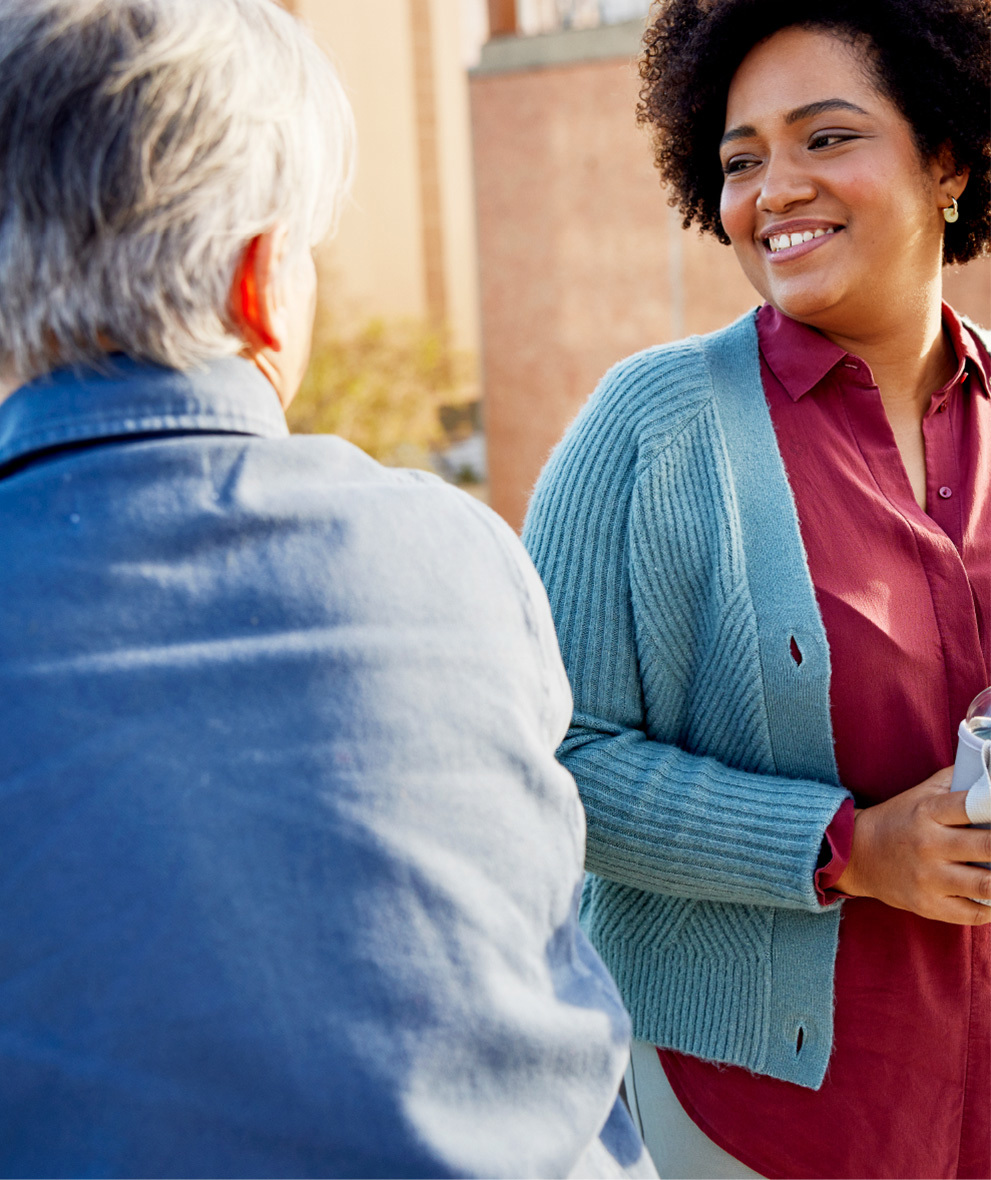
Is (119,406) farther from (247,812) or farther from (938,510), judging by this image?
(938,510)

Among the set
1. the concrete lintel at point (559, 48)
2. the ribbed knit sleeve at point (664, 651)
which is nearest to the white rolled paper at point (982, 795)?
the ribbed knit sleeve at point (664, 651)

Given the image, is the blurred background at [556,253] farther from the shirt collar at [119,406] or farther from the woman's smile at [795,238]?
the shirt collar at [119,406]

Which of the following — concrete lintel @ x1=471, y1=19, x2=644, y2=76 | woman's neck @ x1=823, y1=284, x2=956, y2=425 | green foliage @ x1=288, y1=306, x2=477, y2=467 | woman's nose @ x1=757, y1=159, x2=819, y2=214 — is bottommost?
green foliage @ x1=288, y1=306, x2=477, y2=467

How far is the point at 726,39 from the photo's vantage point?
6.08 ft

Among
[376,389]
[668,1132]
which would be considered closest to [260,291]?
[668,1132]

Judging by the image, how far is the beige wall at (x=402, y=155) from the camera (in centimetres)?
2084

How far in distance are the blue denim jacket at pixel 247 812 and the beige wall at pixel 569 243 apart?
868 centimetres

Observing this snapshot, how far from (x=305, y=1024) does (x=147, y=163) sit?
2.29 ft

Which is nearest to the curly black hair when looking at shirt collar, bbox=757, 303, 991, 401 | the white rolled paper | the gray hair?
shirt collar, bbox=757, 303, 991, 401

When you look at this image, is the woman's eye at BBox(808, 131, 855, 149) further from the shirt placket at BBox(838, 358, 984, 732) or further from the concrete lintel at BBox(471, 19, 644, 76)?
the concrete lintel at BBox(471, 19, 644, 76)

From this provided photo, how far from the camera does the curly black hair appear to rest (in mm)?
1781

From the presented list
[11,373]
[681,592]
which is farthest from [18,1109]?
[681,592]

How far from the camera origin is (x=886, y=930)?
1.69 metres

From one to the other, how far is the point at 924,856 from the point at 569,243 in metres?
9.20
